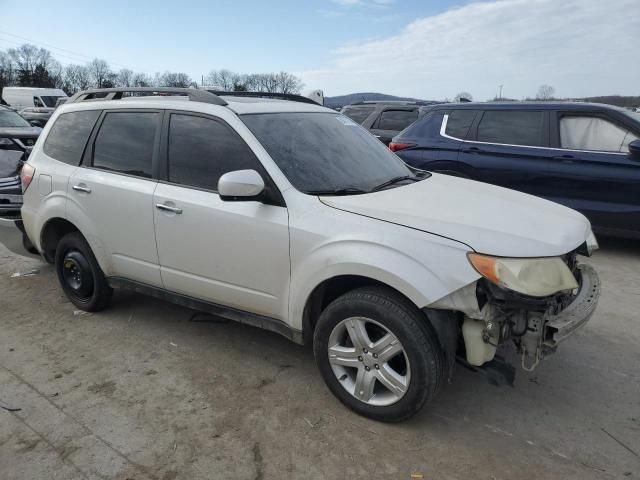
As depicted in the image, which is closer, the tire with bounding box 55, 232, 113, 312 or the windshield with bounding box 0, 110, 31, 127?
the tire with bounding box 55, 232, 113, 312

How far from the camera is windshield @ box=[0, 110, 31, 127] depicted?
11.0 m

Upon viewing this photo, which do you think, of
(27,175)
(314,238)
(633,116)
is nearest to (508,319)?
(314,238)

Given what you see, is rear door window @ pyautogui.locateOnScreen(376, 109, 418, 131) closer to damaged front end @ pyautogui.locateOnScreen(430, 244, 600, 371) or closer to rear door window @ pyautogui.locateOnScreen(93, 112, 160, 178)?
rear door window @ pyautogui.locateOnScreen(93, 112, 160, 178)

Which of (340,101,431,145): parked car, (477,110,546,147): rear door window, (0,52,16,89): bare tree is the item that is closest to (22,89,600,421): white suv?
(477,110,546,147): rear door window

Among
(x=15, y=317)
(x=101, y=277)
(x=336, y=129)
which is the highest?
(x=336, y=129)

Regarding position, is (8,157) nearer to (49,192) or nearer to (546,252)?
(49,192)

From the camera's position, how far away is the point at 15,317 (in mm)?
4430

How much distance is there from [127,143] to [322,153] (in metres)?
1.58

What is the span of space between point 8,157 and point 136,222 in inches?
140

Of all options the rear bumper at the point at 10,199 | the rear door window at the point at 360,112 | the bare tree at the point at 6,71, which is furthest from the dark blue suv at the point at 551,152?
the bare tree at the point at 6,71

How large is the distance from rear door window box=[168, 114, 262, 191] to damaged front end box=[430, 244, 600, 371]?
1.50 meters

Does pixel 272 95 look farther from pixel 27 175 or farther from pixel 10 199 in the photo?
pixel 10 199

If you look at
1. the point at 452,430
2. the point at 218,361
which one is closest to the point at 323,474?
the point at 452,430

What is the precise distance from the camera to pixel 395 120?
10.1 meters
